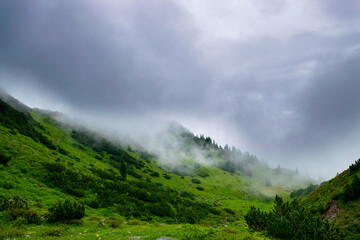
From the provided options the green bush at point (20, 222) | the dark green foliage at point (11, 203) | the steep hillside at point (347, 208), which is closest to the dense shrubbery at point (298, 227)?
the steep hillside at point (347, 208)

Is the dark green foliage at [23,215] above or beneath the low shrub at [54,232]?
beneath

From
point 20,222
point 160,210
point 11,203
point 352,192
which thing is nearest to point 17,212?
point 20,222

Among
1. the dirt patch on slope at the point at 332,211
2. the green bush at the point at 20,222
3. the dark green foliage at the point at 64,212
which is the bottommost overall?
the green bush at the point at 20,222

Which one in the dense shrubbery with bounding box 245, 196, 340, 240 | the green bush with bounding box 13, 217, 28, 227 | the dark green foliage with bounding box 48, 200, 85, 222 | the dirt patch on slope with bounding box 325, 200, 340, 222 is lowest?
the green bush with bounding box 13, 217, 28, 227

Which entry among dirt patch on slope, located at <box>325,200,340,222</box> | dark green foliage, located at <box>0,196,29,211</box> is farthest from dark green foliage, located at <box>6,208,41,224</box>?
dirt patch on slope, located at <box>325,200,340,222</box>

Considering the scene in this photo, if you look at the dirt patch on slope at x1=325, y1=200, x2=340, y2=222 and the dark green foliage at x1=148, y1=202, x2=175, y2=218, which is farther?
the dark green foliage at x1=148, y1=202, x2=175, y2=218

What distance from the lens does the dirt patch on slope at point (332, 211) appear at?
19058 millimetres

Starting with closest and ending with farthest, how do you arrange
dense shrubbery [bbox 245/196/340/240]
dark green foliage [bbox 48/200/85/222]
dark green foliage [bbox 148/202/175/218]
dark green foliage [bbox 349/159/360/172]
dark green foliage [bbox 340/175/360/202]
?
1. dense shrubbery [bbox 245/196/340/240]
2. dark green foliage [bbox 48/200/85/222]
3. dark green foliage [bbox 340/175/360/202]
4. dark green foliage [bbox 349/159/360/172]
5. dark green foliage [bbox 148/202/175/218]

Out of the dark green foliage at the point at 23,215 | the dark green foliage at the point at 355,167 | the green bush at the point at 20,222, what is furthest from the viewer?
the dark green foliage at the point at 355,167

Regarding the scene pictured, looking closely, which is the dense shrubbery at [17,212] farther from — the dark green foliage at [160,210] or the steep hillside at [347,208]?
the steep hillside at [347,208]

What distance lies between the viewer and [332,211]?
794 inches

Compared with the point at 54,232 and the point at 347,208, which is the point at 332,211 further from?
the point at 54,232

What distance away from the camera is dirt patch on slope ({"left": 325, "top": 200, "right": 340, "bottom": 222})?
750 inches

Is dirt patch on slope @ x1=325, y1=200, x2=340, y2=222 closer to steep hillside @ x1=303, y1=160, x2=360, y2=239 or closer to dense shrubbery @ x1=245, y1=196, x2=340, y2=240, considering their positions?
steep hillside @ x1=303, y1=160, x2=360, y2=239
